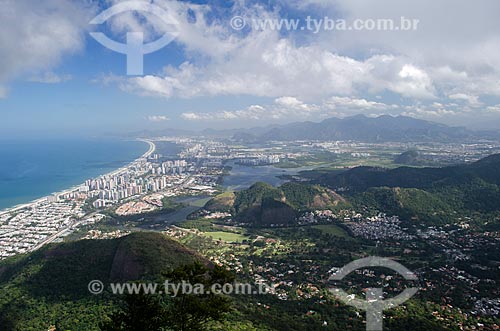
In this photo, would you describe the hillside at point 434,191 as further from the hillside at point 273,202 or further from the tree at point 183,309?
the tree at point 183,309

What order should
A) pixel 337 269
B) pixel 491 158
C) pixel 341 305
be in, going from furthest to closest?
1. pixel 491 158
2. pixel 337 269
3. pixel 341 305

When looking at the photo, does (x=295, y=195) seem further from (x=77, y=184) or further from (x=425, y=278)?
(x=77, y=184)

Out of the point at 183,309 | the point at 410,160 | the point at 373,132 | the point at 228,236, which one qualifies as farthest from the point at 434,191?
the point at 373,132

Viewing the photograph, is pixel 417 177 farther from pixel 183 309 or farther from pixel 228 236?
pixel 183 309

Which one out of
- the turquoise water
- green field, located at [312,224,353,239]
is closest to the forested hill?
green field, located at [312,224,353,239]

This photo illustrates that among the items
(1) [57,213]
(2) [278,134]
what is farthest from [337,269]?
(2) [278,134]

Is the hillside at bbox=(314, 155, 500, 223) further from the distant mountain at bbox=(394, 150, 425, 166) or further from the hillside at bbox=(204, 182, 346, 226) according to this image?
the distant mountain at bbox=(394, 150, 425, 166)
